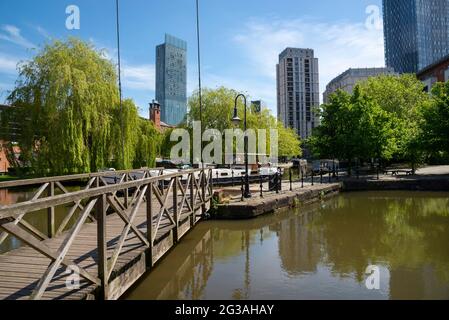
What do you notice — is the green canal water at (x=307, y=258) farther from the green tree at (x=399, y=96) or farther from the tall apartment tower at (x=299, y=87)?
the tall apartment tower at (x=299, y=87)

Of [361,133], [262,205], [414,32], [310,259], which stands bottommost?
[310,259]

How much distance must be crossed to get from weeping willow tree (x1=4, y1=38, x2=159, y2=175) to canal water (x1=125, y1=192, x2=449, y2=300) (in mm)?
11921

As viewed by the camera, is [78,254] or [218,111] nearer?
[78,254]

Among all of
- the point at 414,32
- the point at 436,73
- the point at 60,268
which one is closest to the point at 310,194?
the point at 60,268

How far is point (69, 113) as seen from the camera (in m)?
21.3

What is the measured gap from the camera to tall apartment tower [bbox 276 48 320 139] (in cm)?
14525

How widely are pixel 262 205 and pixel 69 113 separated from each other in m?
12.9

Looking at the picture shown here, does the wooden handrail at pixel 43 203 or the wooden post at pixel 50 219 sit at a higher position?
the wooden handrail at pixel 43 203

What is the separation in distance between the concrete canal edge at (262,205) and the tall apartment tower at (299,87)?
12811 centimetres

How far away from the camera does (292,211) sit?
52.9 ft

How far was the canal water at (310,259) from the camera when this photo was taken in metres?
6.67

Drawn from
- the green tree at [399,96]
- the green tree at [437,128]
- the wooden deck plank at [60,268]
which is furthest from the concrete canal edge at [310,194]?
the green tree at [399,96]

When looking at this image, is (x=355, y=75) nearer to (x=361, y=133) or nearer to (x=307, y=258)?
(x=361, y=133)

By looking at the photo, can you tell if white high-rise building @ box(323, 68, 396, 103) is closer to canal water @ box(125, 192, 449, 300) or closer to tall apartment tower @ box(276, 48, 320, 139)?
tall apartment tower @ box(276, 48, 320, 139)
